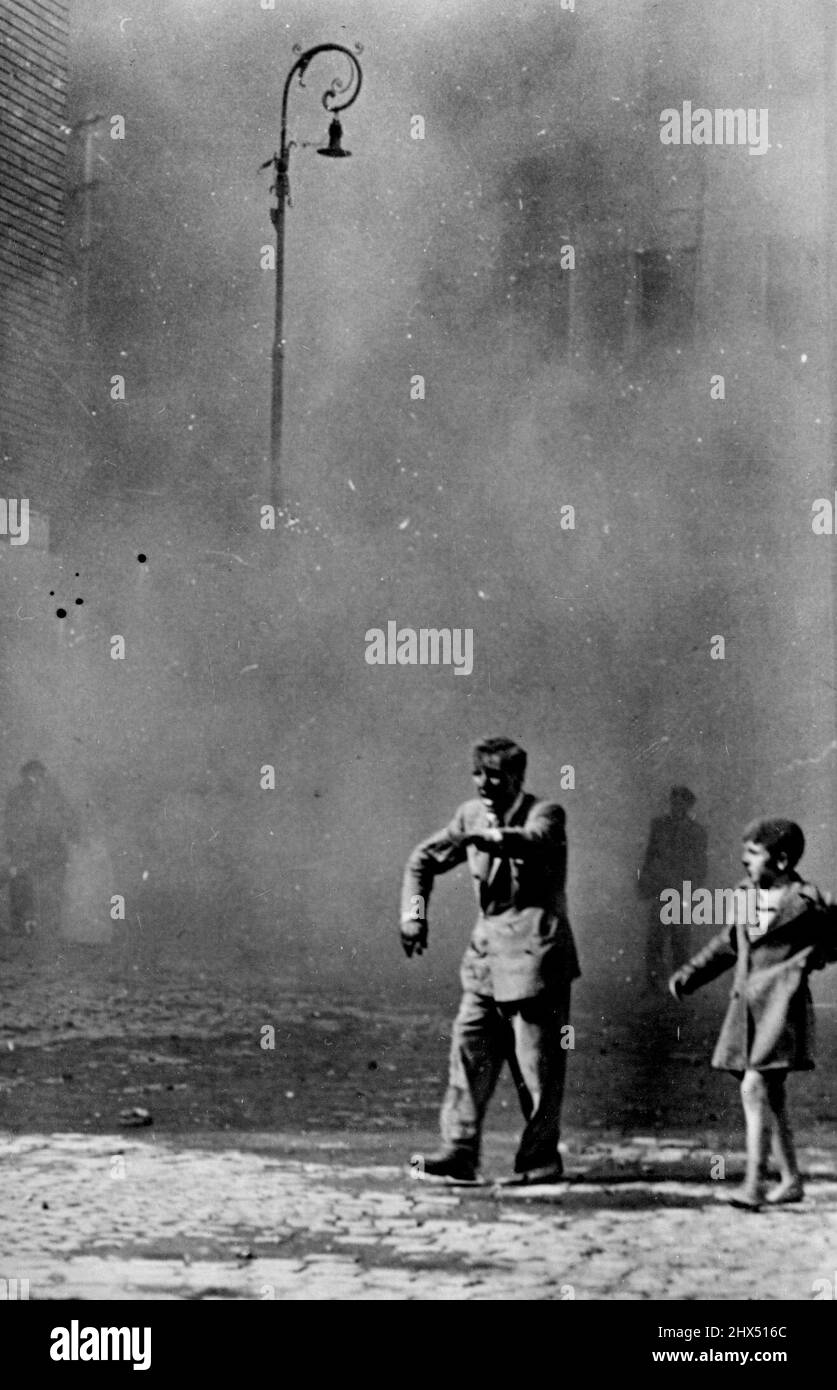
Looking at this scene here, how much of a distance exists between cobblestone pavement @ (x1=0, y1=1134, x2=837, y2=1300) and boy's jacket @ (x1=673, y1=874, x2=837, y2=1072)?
1.93 ft

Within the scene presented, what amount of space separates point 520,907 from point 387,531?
5.86ft

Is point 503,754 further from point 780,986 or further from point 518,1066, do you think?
point 780,986

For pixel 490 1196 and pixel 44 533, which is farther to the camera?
pixel 44 533

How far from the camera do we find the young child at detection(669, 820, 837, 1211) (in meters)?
6.92

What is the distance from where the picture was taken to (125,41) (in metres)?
7.91

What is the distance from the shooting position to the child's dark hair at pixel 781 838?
23.3 feet

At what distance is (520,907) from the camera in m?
7.21

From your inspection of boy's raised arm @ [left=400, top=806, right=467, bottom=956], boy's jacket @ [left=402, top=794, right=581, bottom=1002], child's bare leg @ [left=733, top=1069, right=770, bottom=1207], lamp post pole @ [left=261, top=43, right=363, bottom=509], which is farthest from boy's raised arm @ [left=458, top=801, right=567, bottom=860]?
lamp post pole @ [left=261, top=43, right=363, bottom=509]

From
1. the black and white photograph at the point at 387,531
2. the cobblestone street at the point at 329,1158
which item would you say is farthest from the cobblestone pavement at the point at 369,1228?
the black and white photograph at the point at 387,531

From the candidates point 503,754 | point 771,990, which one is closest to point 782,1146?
point 771,990

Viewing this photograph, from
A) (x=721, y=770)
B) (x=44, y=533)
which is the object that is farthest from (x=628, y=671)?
(x=44, y=533)

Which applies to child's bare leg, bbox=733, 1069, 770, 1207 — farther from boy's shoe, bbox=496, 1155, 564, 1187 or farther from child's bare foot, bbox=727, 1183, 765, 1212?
boy's shoe, bbox=496, 1155, 564, 1187
